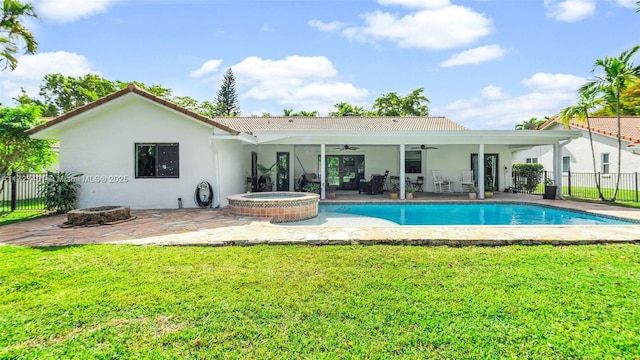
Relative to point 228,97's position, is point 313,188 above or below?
below

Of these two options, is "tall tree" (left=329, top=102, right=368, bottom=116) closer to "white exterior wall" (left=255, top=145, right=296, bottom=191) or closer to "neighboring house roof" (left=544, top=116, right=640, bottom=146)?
"neighboring house roof" (left=544, top=116, right=640, bottom=146)

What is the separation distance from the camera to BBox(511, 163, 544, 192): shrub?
17828 mm

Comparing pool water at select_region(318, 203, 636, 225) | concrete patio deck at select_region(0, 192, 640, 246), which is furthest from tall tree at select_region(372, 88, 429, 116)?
concrete patio deck at select_region(0, 192, 640, 246)

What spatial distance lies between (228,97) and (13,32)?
3412 cm

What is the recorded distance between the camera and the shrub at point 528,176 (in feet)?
58.5

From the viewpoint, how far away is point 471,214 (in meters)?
11.4

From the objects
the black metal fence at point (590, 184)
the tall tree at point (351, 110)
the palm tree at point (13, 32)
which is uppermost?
the tall tree at point (351, 110)

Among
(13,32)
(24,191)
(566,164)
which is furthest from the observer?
(566,164)

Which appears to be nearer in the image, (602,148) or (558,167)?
(558,167)

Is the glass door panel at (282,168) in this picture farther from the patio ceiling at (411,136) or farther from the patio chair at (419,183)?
the patio chair at (419,183)

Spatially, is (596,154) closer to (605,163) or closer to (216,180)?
(605,163)

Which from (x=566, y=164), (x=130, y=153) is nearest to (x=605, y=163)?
(x=566, y=164)

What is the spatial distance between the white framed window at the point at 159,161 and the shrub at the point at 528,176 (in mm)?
18391

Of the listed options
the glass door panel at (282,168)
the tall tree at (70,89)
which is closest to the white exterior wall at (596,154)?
the glass door panel at (282,168)
